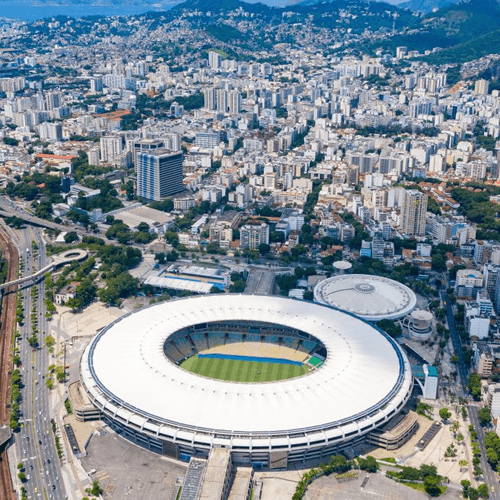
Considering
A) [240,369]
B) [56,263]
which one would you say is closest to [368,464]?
[240,369]

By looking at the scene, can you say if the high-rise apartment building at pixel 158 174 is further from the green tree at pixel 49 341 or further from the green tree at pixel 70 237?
the green tree at pixel 49 341

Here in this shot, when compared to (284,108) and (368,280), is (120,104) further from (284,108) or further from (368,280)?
(368,280)

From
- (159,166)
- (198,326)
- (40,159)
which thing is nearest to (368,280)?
(198,326)

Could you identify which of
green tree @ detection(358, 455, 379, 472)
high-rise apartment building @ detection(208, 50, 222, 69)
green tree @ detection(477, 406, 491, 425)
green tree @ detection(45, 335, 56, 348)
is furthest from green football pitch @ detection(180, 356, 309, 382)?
high-rise apartment building @ detection(208, 50, 222, 69)

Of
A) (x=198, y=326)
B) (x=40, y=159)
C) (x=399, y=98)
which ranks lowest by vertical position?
(x=198, y=326)

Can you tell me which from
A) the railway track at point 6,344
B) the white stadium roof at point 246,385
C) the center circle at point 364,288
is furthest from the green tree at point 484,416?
the railway track at point 6,344

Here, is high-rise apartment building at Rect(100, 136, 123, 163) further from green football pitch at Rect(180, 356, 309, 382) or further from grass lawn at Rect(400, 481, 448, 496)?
grass lawn at Rect(400, 481, 448, 496)
